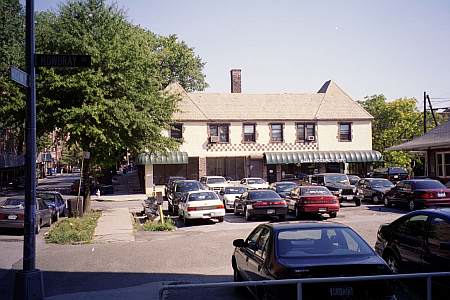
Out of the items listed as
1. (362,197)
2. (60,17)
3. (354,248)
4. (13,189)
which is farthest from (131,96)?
(13,189)

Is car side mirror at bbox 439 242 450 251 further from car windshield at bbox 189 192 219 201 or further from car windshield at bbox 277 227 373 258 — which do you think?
car windshield at bbox 189 192 219 201

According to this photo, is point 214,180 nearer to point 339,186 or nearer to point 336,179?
point 336,179

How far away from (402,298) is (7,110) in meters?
21.4

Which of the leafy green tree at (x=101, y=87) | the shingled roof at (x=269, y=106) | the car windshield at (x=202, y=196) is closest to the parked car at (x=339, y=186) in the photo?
the car windshield at (x=202, y=196)

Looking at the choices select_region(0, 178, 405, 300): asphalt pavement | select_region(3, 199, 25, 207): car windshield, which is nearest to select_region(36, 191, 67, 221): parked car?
select_region(3, 199, 25, 207): car windshield

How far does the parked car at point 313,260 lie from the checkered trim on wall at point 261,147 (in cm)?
3508

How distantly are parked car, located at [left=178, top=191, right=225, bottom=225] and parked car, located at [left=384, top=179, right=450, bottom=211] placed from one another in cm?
913

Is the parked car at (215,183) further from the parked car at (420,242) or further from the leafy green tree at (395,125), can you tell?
the parked car at (420,242)

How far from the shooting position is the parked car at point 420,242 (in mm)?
8078

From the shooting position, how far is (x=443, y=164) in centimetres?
3459

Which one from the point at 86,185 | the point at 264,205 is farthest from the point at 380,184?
the point at 86,185

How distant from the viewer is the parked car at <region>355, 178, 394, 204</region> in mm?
28172

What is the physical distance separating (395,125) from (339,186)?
33.6 m

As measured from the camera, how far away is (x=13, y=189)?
188 feet
